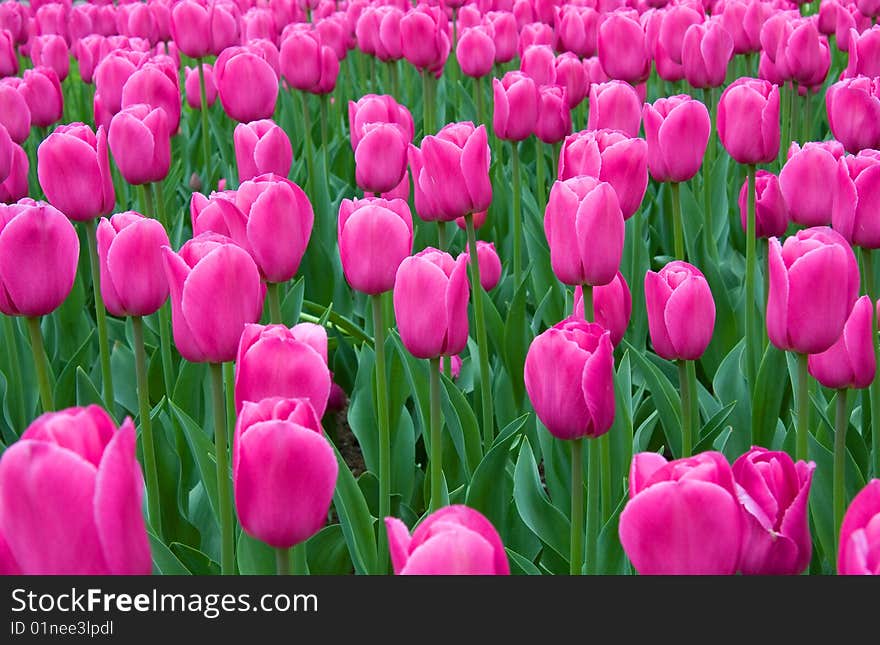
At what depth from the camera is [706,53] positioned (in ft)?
8.96

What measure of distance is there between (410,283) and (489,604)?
69cm

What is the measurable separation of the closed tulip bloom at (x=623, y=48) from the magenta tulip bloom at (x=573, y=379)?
1.80 m

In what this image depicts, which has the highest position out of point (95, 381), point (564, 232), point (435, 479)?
point (564, 232)

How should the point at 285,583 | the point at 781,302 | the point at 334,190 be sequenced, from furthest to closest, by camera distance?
the point at 334,190 < the point at 781,302 < the point at 285,583

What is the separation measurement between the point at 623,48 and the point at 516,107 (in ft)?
1.78

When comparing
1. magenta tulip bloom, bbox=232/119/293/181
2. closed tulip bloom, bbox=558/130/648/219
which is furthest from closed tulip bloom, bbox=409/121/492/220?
magenta tulip bloom, bbox=232/119/293/181

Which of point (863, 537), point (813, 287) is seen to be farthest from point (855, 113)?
point (863, 537)

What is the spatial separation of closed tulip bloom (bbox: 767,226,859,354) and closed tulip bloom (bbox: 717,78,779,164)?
2.56 feet

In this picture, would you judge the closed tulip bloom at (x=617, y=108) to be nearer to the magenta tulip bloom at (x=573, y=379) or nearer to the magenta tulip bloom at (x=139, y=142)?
the magenta tulip bloom at (x=139, y=142)

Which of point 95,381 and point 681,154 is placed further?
point 95,381

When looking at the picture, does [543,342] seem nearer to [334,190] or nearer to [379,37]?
[334,190]

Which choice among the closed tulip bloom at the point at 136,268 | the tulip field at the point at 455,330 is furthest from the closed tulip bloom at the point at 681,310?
the closed tulip bloom at the point at 136,268

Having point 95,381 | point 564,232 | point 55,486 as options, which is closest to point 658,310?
point 564,232

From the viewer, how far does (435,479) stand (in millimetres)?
1610
